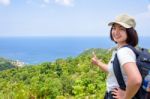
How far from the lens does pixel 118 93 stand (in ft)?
10.2

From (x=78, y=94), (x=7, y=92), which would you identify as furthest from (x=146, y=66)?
(x=78, y=94)

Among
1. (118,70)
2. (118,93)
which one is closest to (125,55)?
(118,70)

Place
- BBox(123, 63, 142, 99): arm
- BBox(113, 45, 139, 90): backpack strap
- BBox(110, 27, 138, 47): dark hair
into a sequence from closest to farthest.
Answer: BBox(123, 63, 142, 99): arm, BBox(113, 45, 139, 90): backpack strap, BBox(110, 27, 138, 47): dark hair

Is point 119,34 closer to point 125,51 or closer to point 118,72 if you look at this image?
point 125,51

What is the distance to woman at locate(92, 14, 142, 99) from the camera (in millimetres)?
2887

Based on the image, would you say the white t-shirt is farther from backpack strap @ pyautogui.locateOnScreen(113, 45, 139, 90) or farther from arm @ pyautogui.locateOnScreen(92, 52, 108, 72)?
arm @ pyautogui.locateOnScreen(92, 52, 108, 72)

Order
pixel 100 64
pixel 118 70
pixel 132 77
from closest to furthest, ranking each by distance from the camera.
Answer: pixel 132 77, pixel 118 70, pixel 100 64

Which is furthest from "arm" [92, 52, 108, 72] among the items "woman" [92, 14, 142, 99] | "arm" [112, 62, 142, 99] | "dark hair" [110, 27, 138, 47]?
"arm" [112, 62, 142, 99]

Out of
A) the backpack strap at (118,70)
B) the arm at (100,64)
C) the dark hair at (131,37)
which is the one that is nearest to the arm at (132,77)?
the backpack strap at (118,70)

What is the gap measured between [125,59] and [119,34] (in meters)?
0.32

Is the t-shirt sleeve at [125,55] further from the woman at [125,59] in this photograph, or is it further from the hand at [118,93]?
the hand at [118,93]

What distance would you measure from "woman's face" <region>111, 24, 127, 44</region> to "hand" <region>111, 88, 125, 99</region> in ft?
1.36

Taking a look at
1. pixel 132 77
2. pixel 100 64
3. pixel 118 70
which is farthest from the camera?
pixel 100 64

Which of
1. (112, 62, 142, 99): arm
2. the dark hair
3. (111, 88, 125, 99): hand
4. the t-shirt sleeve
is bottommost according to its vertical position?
(111, 88, 125, 99): hand
